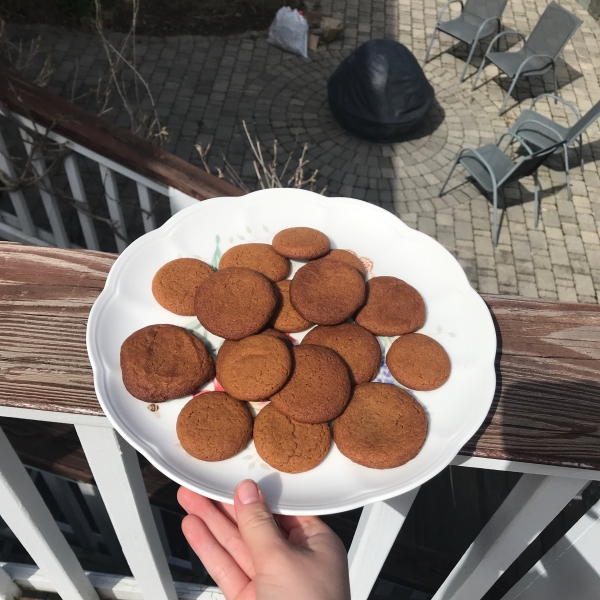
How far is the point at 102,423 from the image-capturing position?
1.16 m

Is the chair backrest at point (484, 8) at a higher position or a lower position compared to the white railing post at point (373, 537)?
lower

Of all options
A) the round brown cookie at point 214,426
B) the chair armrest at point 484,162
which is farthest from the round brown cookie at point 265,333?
the chair armrest at point 484,162

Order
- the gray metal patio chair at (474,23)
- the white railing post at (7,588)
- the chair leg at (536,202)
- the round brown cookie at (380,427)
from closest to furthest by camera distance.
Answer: the round brown cookie at (380,427), the white railing post at (7,588), the chair leg at (536,202), the gray metal patio chair at (474,23)

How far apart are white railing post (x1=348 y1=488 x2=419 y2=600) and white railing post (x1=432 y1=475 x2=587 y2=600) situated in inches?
11.0

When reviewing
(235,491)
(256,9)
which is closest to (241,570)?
(235,491)

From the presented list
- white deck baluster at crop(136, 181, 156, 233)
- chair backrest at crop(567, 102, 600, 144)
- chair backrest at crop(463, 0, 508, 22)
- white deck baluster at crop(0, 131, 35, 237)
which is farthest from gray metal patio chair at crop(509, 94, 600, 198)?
white deck baluster at crop(0, 131, 35, 237)

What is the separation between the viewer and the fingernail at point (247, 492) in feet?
3.67

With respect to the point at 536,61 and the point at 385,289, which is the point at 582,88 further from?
the point at 385,289

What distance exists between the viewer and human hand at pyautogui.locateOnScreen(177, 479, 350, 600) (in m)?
1.13

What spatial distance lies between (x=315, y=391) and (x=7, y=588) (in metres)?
1.58

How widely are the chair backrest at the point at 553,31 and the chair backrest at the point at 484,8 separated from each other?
0.78 meters

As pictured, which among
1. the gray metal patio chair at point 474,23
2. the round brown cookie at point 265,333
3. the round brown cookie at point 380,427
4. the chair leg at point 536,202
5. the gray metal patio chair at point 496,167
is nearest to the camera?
the round brown cookie at point 380,427

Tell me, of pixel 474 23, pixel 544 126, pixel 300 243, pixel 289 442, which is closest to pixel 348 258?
pixel 300 243

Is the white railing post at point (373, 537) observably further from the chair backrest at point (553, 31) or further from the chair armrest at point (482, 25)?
the chair armrest at point (482, 25)
